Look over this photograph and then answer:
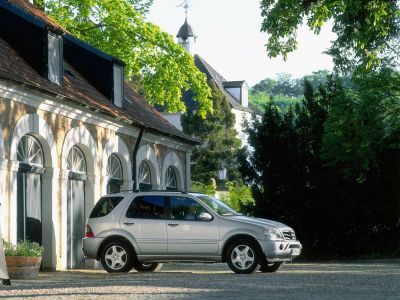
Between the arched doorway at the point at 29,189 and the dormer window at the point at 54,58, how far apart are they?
177 cm

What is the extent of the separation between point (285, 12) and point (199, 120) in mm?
47944

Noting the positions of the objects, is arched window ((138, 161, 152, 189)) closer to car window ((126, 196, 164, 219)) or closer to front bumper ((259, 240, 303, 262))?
car window ((126, 196, 164, 219))

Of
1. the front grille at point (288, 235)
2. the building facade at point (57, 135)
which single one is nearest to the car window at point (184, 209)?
the front grille at point (288, 235)

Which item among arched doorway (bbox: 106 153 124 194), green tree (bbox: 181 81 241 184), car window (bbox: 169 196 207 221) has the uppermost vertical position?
green tree (bbox: 181 81 241 184)

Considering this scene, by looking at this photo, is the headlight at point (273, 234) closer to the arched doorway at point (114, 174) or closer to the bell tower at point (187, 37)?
the arched doorway at point (114, 174)

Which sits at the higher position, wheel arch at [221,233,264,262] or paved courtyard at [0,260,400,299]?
wheel arch at [221,233,264,262]

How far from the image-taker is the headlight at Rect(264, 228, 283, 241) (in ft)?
68.1

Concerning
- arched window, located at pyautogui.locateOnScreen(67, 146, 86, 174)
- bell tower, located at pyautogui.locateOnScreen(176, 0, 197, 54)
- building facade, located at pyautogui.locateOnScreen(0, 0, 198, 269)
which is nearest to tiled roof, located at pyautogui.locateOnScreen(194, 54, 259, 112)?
bell tower, located at pyautogui.locateOnScreen(176, 0, 197, 54)

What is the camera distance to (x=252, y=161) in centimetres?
3553

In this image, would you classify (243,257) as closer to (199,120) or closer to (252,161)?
(252,161)

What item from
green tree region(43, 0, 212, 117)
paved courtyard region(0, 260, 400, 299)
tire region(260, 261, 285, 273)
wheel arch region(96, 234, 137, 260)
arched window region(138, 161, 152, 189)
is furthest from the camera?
green tree region(43, 0, 212, 117)

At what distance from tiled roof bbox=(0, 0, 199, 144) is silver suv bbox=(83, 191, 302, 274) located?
119 inches

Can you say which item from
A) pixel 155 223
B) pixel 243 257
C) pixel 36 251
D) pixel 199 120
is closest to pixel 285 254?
pixel 243 257

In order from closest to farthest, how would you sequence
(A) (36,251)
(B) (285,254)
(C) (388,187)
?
1. (A) (36,251)
2. (B) (285,254)
3. (C) (388,187)
